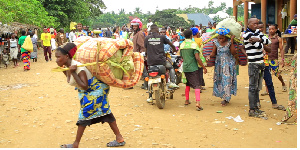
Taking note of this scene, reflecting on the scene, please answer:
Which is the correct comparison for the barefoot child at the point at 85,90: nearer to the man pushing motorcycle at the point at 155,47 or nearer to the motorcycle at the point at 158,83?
the motorcycle at the point at 158,83

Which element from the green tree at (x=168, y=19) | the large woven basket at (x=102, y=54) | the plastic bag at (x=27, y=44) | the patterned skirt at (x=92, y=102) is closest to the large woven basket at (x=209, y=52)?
the large woven basket at (x=102, y=54)

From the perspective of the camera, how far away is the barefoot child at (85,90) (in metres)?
4.68

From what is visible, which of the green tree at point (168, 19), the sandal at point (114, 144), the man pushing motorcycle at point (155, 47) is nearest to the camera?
the sandal at point (114, 144)

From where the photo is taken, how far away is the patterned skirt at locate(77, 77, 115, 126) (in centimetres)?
485

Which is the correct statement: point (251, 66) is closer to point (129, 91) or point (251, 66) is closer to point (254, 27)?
point (254, 27)

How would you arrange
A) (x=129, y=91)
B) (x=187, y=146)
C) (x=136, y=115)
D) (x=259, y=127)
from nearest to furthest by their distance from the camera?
(x=187, y=146) → (x=259, y=127) → (x=136, y=115) → (x=129, y=91)

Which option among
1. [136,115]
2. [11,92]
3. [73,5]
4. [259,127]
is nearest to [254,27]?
[259,127]

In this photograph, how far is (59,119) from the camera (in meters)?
6.88

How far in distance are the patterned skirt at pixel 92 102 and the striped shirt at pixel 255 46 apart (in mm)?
3004

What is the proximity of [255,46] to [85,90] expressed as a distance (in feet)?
10.8

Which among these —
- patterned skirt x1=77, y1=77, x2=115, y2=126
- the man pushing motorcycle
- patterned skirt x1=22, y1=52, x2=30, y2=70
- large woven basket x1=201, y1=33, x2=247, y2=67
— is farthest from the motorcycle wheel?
patterned skirt x1=22, y1=52, x2=30, y2=70

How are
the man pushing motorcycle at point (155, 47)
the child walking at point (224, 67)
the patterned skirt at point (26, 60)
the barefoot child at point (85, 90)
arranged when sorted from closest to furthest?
the barefoot child at point (85, 90)
the child walking at point (224, 67)
the man pushing motorcycle at point (155, 47)
the patterned skirt at point (26, 60)

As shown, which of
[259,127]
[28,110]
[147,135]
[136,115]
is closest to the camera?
[147,135]

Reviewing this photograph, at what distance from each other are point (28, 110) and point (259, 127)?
454cm
